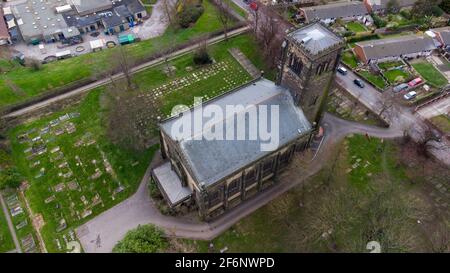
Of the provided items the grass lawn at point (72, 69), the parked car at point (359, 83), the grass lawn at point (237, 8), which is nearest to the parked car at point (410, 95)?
the parked car at point (359, 83)

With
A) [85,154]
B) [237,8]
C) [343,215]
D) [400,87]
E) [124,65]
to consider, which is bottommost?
[85,154]

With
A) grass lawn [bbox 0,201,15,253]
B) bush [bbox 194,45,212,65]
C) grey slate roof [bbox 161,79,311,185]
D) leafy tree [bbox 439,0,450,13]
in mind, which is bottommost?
grass lawn [bbox 0,201,15,253]

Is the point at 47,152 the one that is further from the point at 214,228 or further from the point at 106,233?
the point at 214,228

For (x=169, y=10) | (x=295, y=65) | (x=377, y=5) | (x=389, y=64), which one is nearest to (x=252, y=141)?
(x=295, y=65)

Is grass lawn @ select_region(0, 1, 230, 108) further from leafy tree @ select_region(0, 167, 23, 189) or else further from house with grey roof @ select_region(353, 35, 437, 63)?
house with grey roof @ select_region(353, 35, 437, 63)

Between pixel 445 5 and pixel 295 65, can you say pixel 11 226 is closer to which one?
pixel 295 65

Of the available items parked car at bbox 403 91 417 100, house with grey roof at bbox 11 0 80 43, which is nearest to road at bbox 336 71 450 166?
parked car at bbox 403 91 417 100
